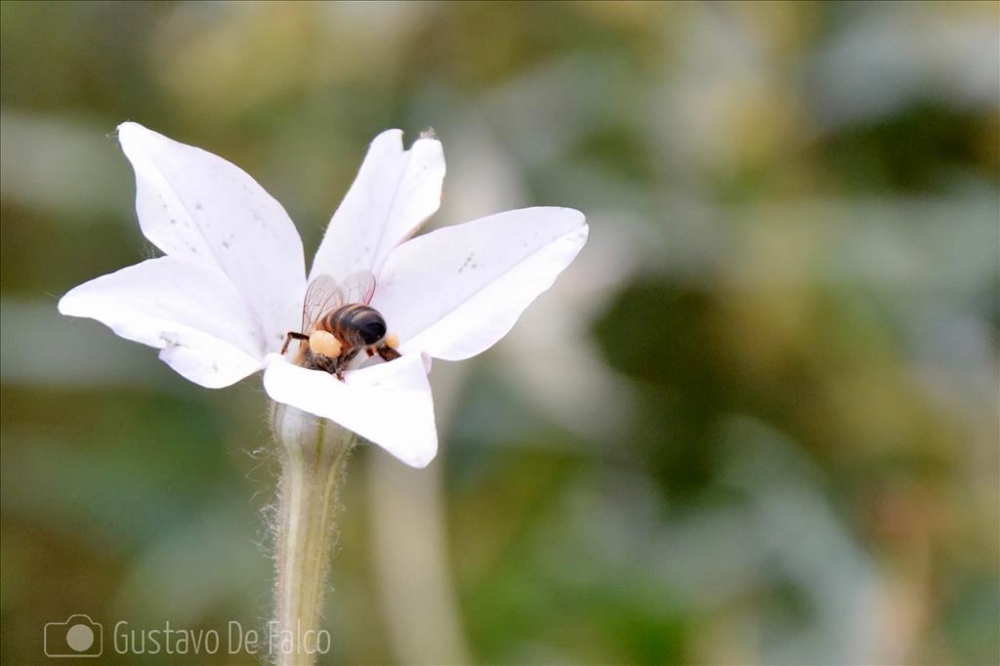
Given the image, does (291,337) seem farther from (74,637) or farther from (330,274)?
(74,637)

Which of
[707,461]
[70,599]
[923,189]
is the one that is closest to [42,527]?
[70,599]

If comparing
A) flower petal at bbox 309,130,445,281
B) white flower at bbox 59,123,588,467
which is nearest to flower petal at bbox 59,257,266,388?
white flower at bbox 59,123,588,467

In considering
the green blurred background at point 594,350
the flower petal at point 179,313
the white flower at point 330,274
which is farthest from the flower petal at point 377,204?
the green blurred background at point 594,350

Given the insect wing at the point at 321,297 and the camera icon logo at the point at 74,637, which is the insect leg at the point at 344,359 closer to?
the insect wing at the point at 321,297

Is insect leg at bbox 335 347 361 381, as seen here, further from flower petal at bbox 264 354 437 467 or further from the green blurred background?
the green blurred background

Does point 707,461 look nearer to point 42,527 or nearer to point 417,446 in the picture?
point 42,527

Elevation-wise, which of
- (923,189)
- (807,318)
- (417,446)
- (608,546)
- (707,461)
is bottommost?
(417,446)

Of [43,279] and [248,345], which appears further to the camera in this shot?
[43,279]

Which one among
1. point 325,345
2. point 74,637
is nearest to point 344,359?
point 325,345
